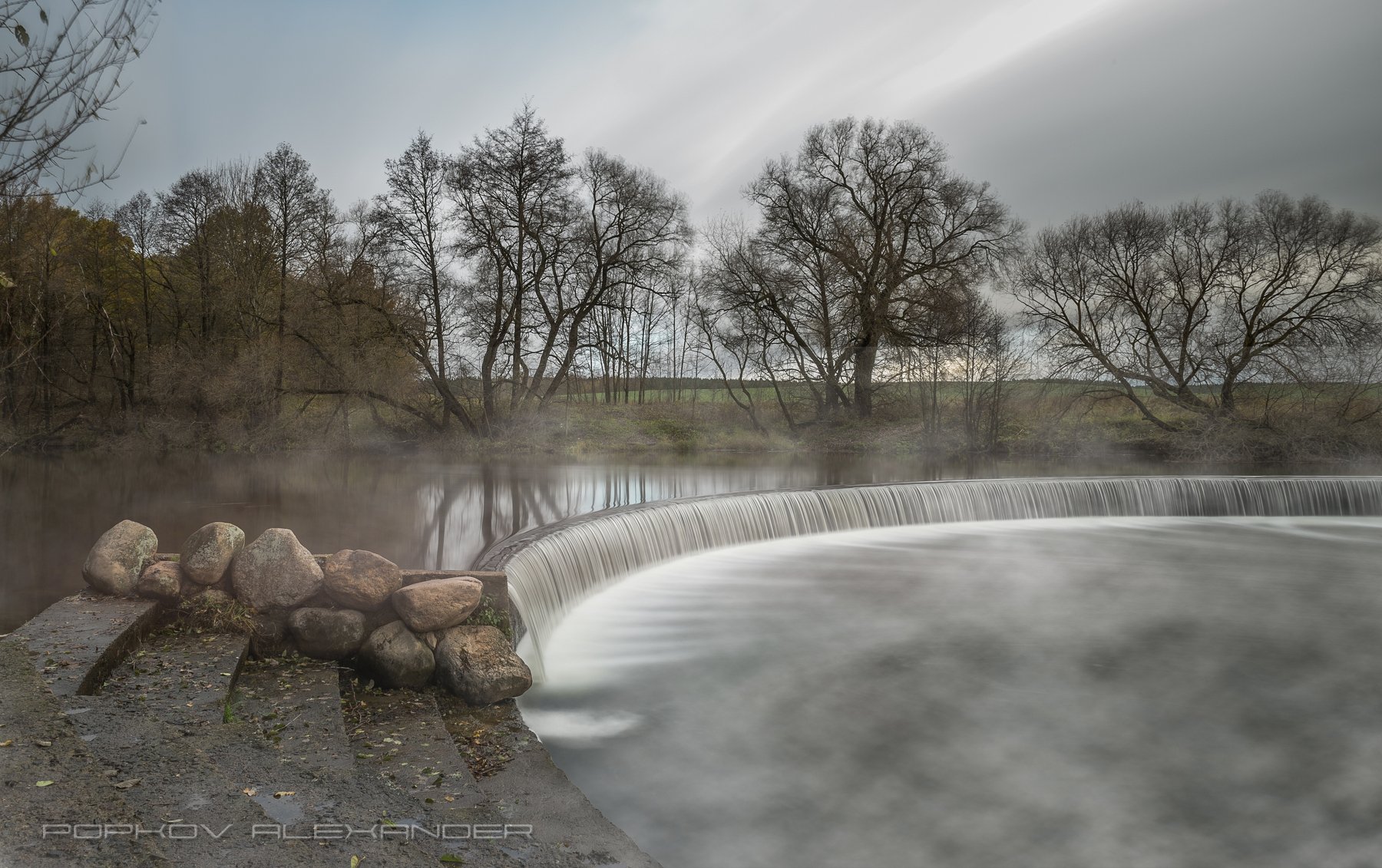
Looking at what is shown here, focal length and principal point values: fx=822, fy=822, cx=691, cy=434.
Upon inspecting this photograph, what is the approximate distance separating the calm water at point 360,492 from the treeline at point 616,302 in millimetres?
3295

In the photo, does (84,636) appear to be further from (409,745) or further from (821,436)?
(821,436)

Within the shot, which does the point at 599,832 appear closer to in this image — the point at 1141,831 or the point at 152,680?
the point at 152,680

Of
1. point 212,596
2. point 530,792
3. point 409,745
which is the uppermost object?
point 212,596

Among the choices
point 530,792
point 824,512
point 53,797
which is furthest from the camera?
point 824,512

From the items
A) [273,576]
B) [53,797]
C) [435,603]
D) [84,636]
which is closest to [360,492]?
[273,576]

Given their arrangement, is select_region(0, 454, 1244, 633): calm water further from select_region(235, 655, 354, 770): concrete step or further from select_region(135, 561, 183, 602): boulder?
select_region(235, 655, 354, 770): concrete step

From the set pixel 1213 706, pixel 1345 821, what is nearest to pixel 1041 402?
pixel 1213 706

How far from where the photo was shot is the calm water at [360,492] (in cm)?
938

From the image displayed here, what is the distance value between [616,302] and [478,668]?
76.2 feet

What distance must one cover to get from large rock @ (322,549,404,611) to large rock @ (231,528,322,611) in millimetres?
123

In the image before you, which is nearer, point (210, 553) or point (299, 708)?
point (299, 708)

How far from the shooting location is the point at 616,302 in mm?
27844

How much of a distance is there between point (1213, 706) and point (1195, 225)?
23996mm

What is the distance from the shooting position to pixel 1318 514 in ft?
53.4
